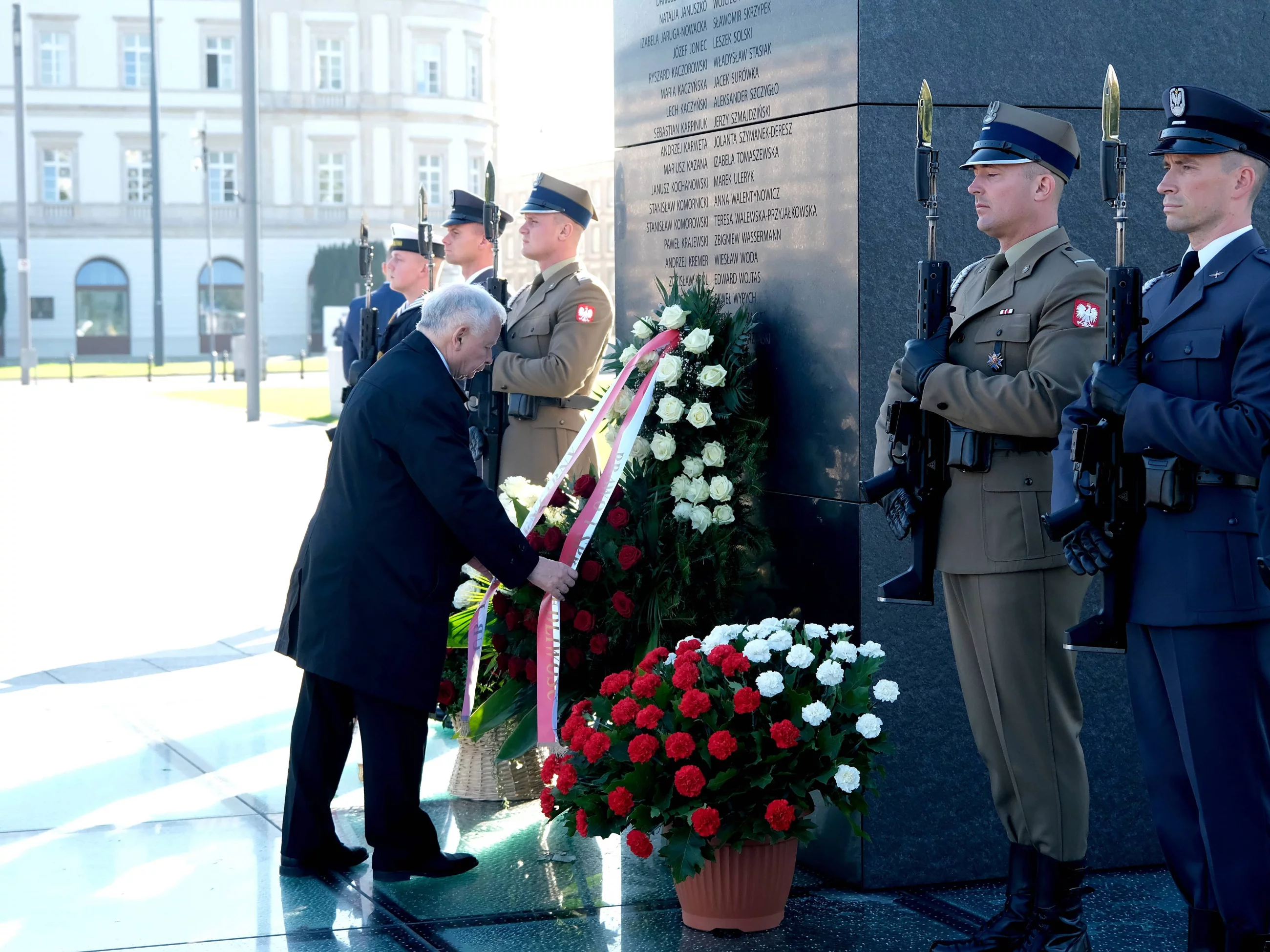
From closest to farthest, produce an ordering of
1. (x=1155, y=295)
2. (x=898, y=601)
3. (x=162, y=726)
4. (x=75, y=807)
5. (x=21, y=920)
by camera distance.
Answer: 1. (x=1155, y=295)
2. (x=898, y=601)
3. (x=21, y=920)
4. (x=75, y=807)
5. (x=162, y=726)

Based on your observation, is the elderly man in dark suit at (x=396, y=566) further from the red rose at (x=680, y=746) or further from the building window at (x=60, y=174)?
the building window at (x=60, y=174)

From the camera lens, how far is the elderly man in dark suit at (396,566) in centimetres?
475

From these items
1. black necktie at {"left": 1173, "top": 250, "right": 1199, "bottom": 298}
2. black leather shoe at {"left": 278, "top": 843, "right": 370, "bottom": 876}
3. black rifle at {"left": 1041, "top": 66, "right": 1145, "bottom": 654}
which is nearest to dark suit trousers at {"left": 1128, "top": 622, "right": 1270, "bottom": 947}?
black rifle at {"left": 1041, "top": 66, "right": 1145, "bottom": 654}

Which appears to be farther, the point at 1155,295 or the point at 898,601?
the point at 898,601

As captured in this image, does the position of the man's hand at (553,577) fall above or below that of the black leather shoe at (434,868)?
above

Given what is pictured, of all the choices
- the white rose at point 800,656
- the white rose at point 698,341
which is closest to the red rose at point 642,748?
the white rose at point 800,656

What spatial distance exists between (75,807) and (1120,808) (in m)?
3.56

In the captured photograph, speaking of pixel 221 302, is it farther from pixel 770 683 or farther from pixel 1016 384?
pixel 1016 384

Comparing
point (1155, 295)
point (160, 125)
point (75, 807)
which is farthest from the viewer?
point (160, 125)

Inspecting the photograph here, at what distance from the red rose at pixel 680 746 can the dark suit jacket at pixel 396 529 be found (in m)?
0.90

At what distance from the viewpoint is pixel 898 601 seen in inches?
170

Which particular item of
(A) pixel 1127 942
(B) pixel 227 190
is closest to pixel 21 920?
(A) pixel 1127 942

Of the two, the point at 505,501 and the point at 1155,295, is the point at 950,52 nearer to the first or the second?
the point at 1155,295

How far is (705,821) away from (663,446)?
156 centimetres
